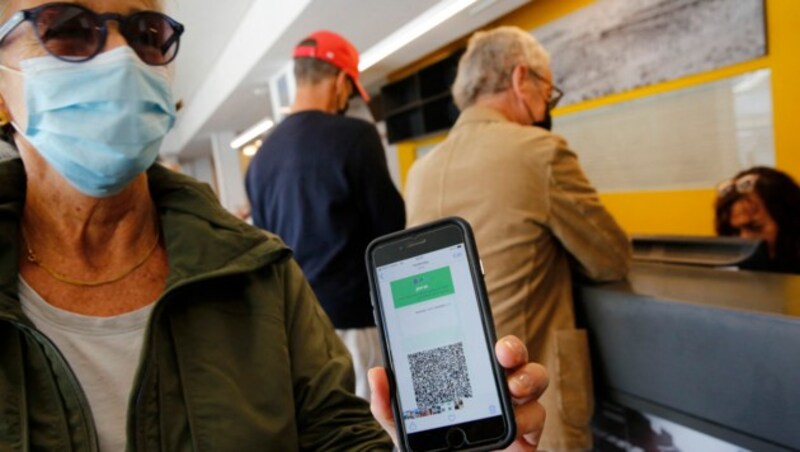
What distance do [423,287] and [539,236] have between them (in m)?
0.71

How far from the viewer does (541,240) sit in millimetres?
1396

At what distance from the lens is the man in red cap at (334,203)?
1.83 m

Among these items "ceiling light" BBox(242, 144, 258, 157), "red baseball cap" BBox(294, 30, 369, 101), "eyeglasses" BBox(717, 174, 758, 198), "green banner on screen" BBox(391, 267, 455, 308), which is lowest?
"eyeglasses" BBox(717, 174, 758, 198)

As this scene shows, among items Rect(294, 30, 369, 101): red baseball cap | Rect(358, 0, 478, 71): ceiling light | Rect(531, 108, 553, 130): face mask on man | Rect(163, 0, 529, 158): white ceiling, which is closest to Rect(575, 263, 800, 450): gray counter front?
Rect(531, 108, 553, 130): face mask on man

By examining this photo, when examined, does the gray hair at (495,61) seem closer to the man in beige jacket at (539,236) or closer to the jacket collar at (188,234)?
the man in beige jacket at (539,236)

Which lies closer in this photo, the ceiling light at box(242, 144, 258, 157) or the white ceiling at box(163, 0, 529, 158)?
the white ceiling at box(163, 0, 529, 158)

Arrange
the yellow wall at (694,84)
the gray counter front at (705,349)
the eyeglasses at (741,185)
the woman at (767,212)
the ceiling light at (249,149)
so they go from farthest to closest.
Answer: the ceiling light at (249,149), the yellow wall at (694,84), the eyeglasses at (741,185), the woman at (767,212), the gray counter front at (705,349)

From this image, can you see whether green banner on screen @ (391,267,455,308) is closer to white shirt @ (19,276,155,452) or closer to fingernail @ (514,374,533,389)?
fingernail @ (514,374,533,389)

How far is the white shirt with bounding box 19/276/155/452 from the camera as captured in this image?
28.7 inches

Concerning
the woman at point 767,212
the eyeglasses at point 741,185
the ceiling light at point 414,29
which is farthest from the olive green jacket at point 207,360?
the ceiling light at point 414,29

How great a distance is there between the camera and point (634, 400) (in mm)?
1391

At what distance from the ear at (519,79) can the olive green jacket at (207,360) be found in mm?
1012

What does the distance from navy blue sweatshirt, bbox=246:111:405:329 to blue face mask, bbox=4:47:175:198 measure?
978 millimetres

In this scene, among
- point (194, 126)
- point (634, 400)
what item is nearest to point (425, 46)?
point (634, 400)
